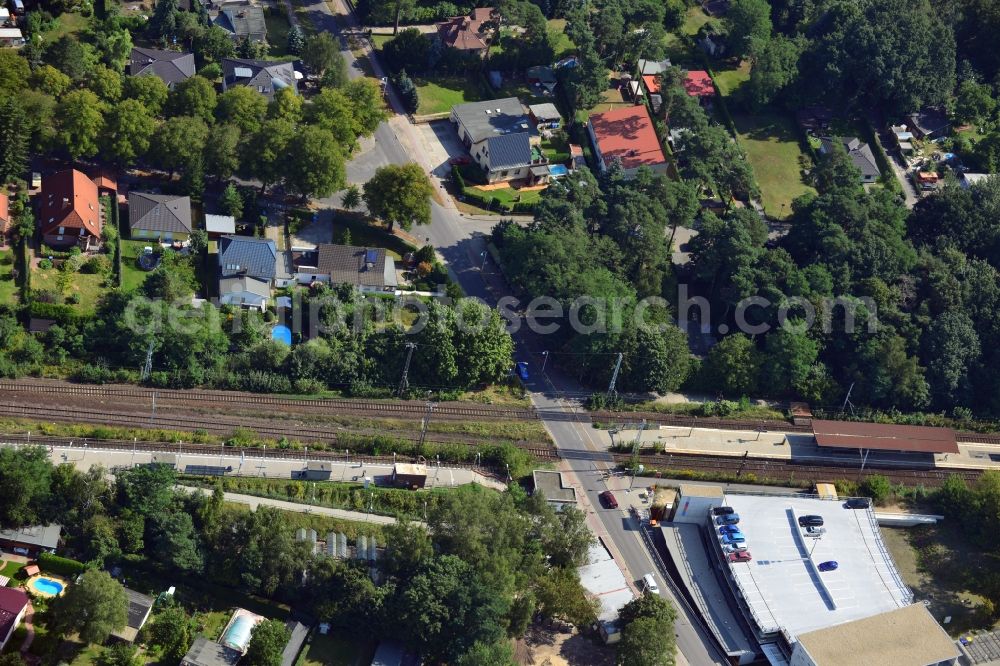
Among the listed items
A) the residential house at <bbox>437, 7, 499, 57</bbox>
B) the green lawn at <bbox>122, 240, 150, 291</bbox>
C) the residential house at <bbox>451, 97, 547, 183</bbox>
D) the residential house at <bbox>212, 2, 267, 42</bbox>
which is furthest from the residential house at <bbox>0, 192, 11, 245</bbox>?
the residential house at <bbox>437, 7, 499, 57</bbox>

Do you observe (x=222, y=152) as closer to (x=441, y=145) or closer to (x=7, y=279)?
(x=7, y=279)

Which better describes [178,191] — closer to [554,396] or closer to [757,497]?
[554,396]

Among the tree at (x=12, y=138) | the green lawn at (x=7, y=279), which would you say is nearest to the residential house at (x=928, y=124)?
the tree at (x=12, y=138)

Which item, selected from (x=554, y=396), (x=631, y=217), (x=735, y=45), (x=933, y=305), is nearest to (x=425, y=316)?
(x=554, y=396)

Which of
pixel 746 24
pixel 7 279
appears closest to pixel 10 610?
pixel 7 279

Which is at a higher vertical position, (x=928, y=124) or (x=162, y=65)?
(x=162, y=65)

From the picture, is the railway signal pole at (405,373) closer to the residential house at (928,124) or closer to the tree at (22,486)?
the tree at (22,486)

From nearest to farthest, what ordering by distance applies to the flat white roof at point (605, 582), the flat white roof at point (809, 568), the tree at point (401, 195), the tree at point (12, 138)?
the flat white roof at point (605, 582) < the flat white roof at point (809, 568) < the tree at point (12, 138) < the tree at point (401, 195)
